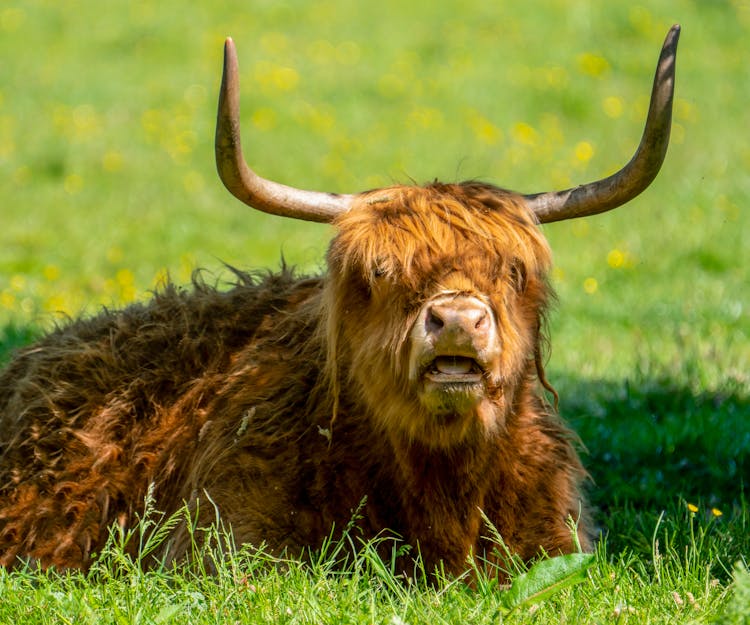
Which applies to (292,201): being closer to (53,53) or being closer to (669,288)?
(669,288)

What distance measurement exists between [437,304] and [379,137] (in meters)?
8.85

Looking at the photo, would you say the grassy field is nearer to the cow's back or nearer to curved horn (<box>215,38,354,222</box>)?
the cow's back

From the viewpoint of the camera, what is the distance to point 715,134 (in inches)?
501

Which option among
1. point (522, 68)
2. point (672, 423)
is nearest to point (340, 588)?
point (672, 423)

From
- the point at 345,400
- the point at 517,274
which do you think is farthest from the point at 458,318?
the point at 345,400

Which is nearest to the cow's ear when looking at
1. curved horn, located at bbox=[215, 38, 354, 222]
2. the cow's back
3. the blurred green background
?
curved horn, located at bbox=[215, 38, 354, 222]

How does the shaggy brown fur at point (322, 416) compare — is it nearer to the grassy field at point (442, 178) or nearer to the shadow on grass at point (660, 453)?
the grassy field at point (442, 178)

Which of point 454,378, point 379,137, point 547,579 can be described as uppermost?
point 379,137

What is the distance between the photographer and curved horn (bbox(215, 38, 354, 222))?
4.09 m

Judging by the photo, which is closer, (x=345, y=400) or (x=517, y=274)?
(x=517, y=274)

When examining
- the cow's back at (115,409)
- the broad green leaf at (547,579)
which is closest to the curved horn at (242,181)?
the cow's back at (115,409)

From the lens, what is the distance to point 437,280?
13.5ft

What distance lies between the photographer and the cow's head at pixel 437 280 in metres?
3.96

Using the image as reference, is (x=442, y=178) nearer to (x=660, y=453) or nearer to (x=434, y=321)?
(x=660, y=453)
